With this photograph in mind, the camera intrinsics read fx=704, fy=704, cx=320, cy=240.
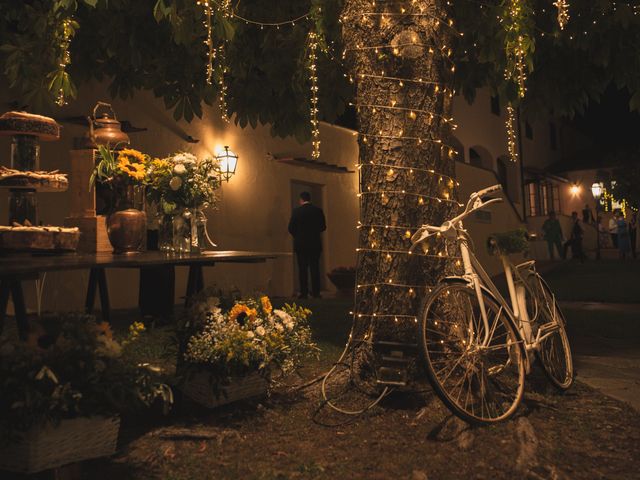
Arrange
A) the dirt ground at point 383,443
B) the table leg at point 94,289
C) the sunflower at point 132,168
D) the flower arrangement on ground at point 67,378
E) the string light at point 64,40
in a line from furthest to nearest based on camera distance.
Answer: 1. the string light at point 64,40
2. the table leg at point 94,289
3. the sunflower at point 132,168
4. the dirt ground at point 383,443
5. the flower arrangement on ground at point 67,378

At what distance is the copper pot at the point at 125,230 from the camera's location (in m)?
4.35

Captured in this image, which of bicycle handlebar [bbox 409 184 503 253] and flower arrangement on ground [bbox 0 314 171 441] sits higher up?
bicycle handlebar [bbox 409 184 503 253]

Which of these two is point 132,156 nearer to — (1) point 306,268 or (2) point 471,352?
(2) point 471,352

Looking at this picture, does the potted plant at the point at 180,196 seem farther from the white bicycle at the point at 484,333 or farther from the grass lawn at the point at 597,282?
the grass lawn at the point at 597,282

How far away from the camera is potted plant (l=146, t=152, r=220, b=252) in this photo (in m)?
4.72

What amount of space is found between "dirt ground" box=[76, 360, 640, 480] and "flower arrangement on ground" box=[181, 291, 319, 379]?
0.29m

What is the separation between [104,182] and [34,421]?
205 centimetres

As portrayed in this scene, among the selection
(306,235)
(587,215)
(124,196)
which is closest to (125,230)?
(124,196)

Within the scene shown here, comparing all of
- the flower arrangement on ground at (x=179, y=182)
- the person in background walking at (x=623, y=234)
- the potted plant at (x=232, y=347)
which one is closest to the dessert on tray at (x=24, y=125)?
the flower arrangement on ground at (x=179, y=182)

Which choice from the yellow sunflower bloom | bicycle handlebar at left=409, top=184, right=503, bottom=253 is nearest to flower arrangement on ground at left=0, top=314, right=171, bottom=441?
the yellow sunflower bloom

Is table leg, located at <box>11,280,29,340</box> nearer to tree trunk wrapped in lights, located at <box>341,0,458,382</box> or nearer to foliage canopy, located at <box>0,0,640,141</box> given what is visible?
tree trunk wrapped in lights, located at <box>341,0,458,382</box>

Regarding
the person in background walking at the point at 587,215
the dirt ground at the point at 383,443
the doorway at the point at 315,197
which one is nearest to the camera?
the dirt ground at the point at 383,443

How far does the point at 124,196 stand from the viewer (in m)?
4.50

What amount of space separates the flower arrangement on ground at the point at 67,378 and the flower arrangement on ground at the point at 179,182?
5.07 feet
